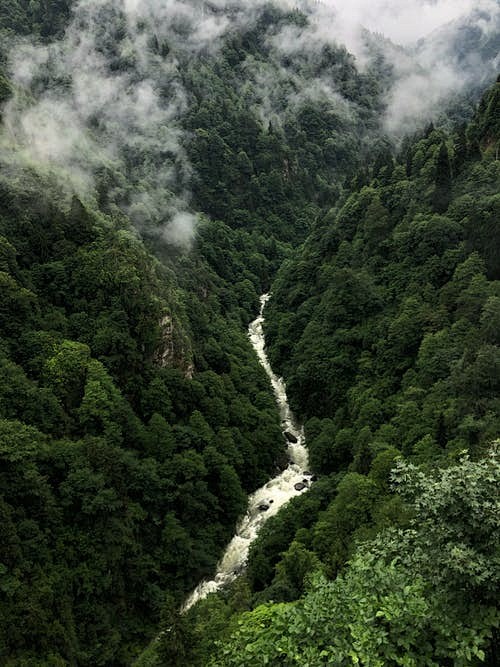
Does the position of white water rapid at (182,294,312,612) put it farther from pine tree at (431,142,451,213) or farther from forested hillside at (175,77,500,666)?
pine tree at (431,142,451,213)

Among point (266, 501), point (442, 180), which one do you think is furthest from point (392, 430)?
point (442, 180)

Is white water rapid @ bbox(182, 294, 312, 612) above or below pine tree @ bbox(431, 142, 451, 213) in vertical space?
below

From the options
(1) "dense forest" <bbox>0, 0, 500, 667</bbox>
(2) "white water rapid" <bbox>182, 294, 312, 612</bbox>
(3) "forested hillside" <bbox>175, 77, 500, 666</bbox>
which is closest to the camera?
(3) "forested hillside" <bbox>175, 77, 500, 666</bbox>

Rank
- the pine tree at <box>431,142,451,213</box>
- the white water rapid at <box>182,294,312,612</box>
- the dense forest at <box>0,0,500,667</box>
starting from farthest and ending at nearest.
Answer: the pine tree at <box>431,142,451,213</box>
the white water rapid at <box>182,294,312,612</box>
the dense forest at <box>0,0,500,667</box>

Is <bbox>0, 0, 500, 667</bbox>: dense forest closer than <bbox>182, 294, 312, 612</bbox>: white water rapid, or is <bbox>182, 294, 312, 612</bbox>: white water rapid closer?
<bbox>0, 0, 500, 667</bbox>: dense forest

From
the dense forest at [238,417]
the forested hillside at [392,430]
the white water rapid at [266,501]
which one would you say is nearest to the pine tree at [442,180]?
the forested hillside at [392,430]

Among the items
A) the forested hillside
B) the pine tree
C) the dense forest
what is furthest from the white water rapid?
the pine tree
